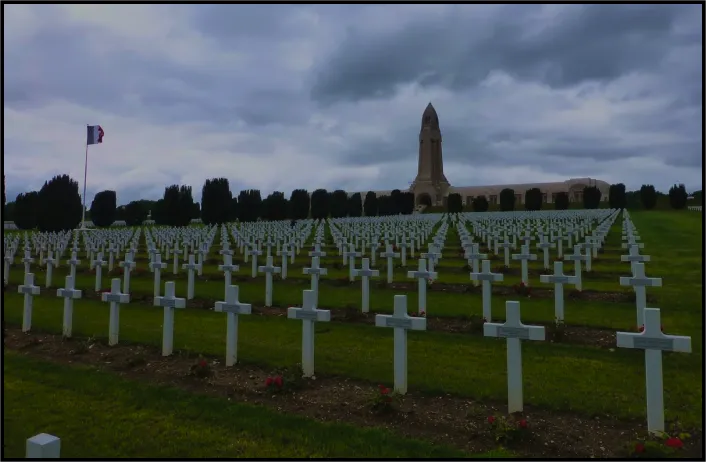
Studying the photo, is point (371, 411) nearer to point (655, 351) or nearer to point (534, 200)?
point (655, 351)

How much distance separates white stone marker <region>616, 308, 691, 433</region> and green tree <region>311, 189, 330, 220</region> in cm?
4232

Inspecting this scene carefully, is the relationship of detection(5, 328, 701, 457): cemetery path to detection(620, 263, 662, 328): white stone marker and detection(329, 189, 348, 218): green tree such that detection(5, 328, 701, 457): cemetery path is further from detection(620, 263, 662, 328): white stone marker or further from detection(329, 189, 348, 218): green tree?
detection(329, 189, 348, 218): green tree

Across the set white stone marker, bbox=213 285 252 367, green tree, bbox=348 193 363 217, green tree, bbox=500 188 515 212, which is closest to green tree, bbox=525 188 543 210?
green tree, bbox=500 188 515 212

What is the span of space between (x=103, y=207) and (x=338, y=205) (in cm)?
2043

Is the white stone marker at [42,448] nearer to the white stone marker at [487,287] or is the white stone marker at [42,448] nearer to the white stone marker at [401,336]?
the white stone marker at [401,336]

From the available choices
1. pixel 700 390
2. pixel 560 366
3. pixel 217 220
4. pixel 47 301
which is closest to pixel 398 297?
pixel 560 366

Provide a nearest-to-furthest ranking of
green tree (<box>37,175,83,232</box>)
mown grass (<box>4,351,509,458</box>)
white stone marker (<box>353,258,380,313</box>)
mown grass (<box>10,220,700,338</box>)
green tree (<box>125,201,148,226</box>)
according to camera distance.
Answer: mown grass (<box>4,351,509,458</box>) → mown grass (<box>10,220,700,338</box>) → white stone marker (<box>353,258,380,313</box>) → green tree (<box>37,175,83,232</box>) → green tree (<box>125,201,148,226</box>)

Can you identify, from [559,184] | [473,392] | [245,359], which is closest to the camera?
Answer: [473,392]

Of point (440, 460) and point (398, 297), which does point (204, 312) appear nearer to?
point (398, 297)

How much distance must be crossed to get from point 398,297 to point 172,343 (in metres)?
2.87

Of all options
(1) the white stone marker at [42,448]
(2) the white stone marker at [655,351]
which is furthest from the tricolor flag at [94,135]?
(2) the white stone marker at [655,351]

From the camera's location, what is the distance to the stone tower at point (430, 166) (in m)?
68.6

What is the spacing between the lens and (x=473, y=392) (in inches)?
166

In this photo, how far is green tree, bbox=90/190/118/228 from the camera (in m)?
39.9
